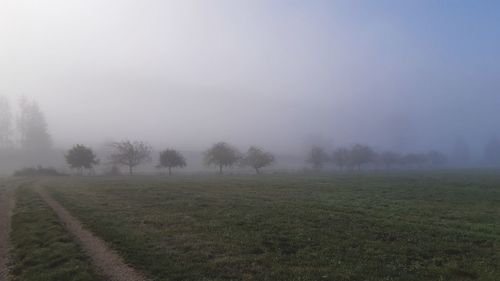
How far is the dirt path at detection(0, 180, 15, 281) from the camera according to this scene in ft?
59.3

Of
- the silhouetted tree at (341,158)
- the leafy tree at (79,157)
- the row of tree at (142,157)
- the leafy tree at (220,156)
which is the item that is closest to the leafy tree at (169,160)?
the row of tree at (142,157)

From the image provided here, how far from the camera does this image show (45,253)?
20.1 m

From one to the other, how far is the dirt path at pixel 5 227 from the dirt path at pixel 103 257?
3365mm

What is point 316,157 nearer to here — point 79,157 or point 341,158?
point 341,158

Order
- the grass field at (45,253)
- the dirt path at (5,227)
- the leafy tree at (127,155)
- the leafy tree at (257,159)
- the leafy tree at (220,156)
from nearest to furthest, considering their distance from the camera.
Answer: the grass field at (45,253) < the dirt path at (5,227) < the leafy tree at (127,155) < the leafy tree at (220,156) < the leafy tree at (257,159)

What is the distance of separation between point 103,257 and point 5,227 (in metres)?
12.8

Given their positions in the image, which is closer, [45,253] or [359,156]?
[45,253]

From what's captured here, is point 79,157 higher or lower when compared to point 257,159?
higher

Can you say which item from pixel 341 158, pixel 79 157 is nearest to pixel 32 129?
pixel 79 157

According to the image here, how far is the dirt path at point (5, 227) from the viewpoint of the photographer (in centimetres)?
1808

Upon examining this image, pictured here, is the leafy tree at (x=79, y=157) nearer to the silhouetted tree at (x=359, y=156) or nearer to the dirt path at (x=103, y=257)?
the dirt path at (x=103, y=257)

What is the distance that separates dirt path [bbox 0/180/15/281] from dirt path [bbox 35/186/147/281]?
11.0 feet

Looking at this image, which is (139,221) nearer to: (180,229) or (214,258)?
(180,229)

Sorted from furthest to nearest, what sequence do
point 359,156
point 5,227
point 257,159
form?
point 359,156 < point 257,159 < point 5,227
